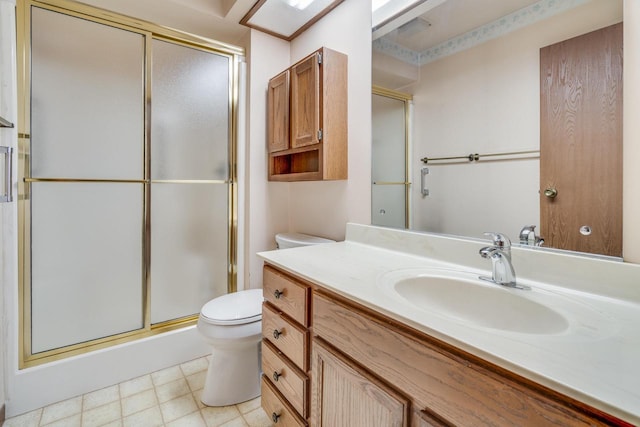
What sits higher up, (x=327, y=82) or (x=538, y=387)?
(x=327, y=82)

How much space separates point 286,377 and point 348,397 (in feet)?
1.24

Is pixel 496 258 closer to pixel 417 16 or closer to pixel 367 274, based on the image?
pixel 367 274

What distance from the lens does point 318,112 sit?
161 cm

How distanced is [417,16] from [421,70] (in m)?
0.25

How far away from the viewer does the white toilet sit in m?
1.50

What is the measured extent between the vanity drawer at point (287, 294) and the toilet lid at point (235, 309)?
0.28 metres

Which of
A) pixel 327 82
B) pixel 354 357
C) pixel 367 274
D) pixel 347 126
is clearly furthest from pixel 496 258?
pixel 327 82

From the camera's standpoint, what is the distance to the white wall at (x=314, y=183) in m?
1.65

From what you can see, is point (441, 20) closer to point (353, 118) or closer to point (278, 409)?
point (353, 118)

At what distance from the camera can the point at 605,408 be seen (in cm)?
43

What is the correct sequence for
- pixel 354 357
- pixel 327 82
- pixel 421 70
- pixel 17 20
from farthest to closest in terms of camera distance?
pixel 327 82 < pixel 17 20 < pixel 421 70 < pixel 354 357

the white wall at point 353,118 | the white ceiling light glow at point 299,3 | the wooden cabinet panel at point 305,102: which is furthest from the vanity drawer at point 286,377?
the white ceiling light glow at point 299,3

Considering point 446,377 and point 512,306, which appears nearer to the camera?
point 446,377

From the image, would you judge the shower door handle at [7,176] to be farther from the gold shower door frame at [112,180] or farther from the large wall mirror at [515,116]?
the large wall mirror at [515,116]
